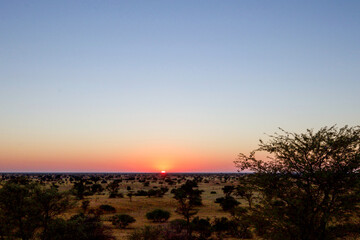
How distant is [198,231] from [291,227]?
55.6ft

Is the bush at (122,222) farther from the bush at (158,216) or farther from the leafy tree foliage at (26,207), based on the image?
the leafy tree foliage at (26,207)

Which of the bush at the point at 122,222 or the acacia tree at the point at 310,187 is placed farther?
the bush at the point at 122,222

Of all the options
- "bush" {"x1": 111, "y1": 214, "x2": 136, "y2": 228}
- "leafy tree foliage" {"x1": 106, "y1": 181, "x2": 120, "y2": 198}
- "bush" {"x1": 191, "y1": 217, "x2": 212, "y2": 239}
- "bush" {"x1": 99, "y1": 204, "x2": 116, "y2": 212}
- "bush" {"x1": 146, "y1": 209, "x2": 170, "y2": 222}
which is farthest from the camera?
"leafy tree foliage" {"x1": 106, "y1": 181, "x2": 120, "y2": 198}

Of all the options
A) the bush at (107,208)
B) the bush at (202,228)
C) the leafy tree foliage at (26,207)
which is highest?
the leafy tree foliage at (26,207)

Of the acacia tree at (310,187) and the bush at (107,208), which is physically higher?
the acacia tree at (310,187)

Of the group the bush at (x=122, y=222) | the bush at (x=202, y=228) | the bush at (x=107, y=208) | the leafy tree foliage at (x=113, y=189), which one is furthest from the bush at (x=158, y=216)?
the leafy tree foliage at (x=113, y=189)

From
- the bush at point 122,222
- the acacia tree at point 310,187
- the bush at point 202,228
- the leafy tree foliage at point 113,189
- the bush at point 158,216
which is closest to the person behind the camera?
the acacia tree at point 310,187

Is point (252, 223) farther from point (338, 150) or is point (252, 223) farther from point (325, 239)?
point (338, 150)

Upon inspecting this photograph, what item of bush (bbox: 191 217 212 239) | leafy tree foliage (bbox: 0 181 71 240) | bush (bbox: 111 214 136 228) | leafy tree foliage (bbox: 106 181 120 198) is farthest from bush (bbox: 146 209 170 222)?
leafy tree foliage (bbox: 106 181 120 198)

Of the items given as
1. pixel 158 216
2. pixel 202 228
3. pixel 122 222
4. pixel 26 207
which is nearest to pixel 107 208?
pixel 158 216

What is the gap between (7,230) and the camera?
1747 centimetres

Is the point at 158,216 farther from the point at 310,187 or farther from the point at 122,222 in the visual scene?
the point at 310,187

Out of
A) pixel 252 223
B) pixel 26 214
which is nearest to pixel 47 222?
pixel 26 214

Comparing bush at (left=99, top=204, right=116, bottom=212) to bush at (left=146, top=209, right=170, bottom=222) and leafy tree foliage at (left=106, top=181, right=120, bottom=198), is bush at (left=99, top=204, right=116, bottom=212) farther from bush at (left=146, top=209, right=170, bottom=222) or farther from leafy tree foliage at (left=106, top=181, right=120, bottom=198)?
leafy tree foliage at (left=106, top=181, right=120, bottom=198)
